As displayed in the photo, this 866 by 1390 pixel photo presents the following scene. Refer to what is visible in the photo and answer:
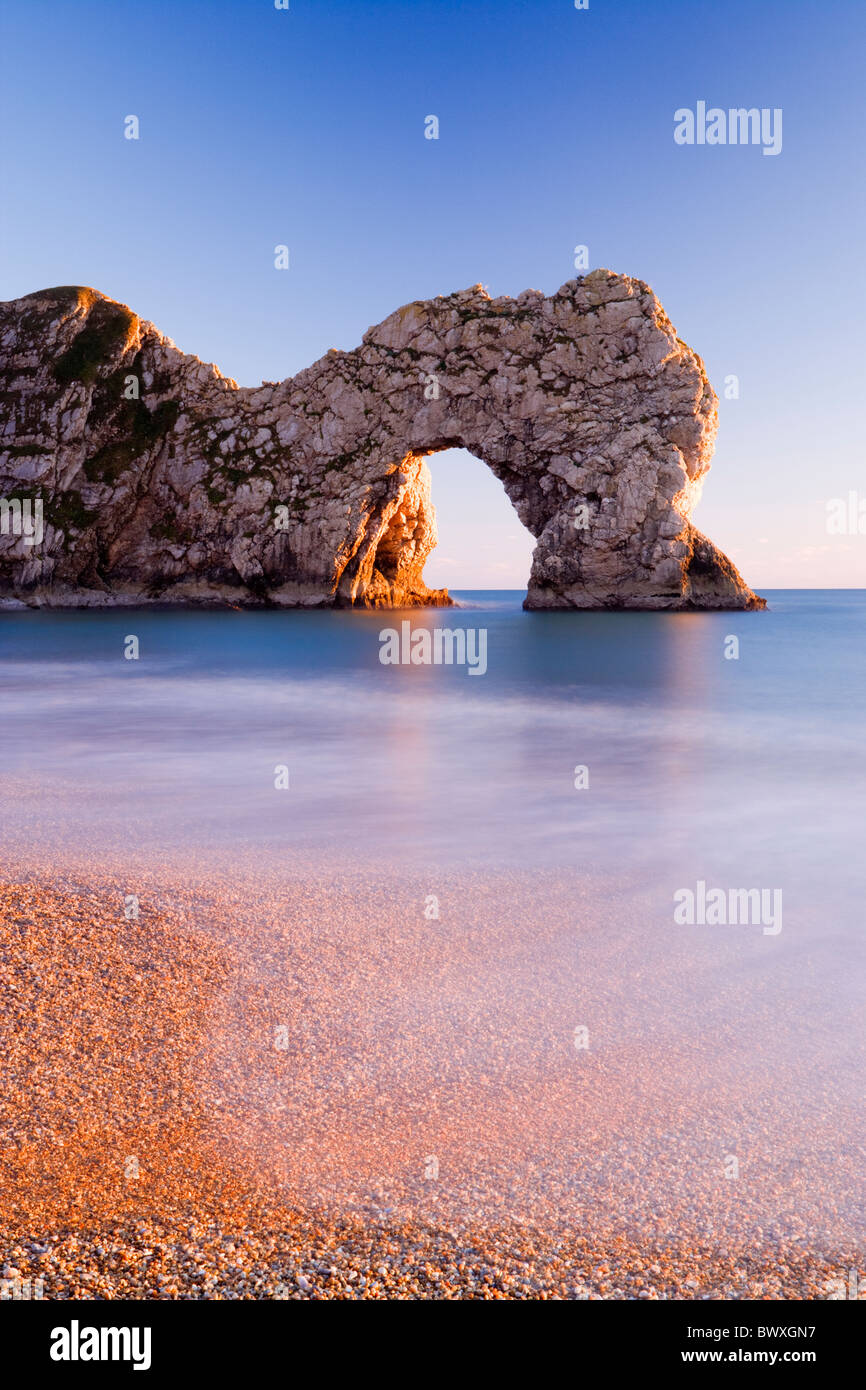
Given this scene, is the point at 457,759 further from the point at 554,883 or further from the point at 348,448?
the point at 348,448

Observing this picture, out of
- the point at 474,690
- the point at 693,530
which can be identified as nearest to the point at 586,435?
the point at 693,530

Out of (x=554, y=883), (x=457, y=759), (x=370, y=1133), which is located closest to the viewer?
(x=370, y=1133)

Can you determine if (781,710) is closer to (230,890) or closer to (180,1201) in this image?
(230,890)

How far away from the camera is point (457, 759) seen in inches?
603

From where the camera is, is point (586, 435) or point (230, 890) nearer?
point (230, 890)

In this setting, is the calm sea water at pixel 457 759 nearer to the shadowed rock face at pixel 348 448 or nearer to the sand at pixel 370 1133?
the sand at pixel 370 1133

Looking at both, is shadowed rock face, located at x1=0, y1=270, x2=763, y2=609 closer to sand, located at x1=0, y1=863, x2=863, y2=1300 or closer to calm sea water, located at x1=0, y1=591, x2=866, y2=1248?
calm sea water, located at x1=0, y1=591, x2=866, y2=1248

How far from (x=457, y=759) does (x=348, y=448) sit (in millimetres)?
62679

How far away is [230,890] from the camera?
7613mm

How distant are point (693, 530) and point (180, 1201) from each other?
234 ft

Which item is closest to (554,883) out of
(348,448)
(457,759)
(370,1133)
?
(370,1133)

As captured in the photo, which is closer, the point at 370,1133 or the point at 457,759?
the point at 370,1133

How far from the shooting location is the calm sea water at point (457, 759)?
9664 millimetres

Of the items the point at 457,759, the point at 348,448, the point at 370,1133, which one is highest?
the point at 348,448
